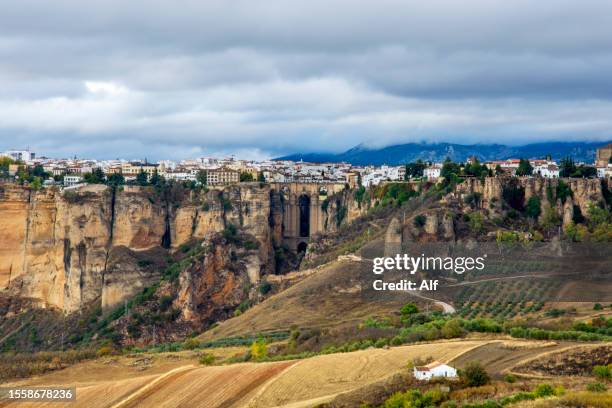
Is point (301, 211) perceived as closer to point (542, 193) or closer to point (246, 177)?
point (246, 177)

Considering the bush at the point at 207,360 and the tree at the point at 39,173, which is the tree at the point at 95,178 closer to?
the tree at the point at 39,173

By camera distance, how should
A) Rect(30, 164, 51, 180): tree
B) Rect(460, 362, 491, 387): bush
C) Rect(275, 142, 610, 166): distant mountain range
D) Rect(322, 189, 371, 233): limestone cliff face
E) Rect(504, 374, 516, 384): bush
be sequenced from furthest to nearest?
1. Rect(275, 142, 610, 166): distant mountain range
2. Rect(30, 164, 51, 180): tree
3. Rect(322, 189, 371, 233): limestone cliff face
4. Rect(504, 374, 516, 384): bush
5. Rect(460, 362, 491, 387): bush

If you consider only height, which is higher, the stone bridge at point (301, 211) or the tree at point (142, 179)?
the tree at point (142, 179)

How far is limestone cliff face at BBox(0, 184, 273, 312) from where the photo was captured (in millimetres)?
73562

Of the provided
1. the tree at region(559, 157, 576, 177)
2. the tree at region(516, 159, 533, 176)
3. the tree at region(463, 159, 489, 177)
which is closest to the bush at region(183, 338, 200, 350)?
the tree at region(463, 159, 489, 177)

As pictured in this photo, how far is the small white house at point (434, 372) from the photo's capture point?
33906 mm

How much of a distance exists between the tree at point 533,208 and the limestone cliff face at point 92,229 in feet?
59.7

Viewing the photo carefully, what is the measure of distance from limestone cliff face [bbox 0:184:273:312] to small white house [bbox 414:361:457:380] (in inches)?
1541

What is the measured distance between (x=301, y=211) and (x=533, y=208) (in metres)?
21.6

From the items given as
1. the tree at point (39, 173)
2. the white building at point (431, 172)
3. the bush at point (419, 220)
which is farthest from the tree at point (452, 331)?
the tree at point (39, 173)

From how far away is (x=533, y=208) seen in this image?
63.8m

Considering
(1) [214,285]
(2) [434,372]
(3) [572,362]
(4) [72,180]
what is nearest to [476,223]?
(1) [214,285]

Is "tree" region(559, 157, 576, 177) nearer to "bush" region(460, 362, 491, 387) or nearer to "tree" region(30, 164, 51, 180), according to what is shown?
"tree" region(30, 164, 51, 180)

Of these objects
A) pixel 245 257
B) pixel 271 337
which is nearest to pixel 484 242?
pixel 271 337
